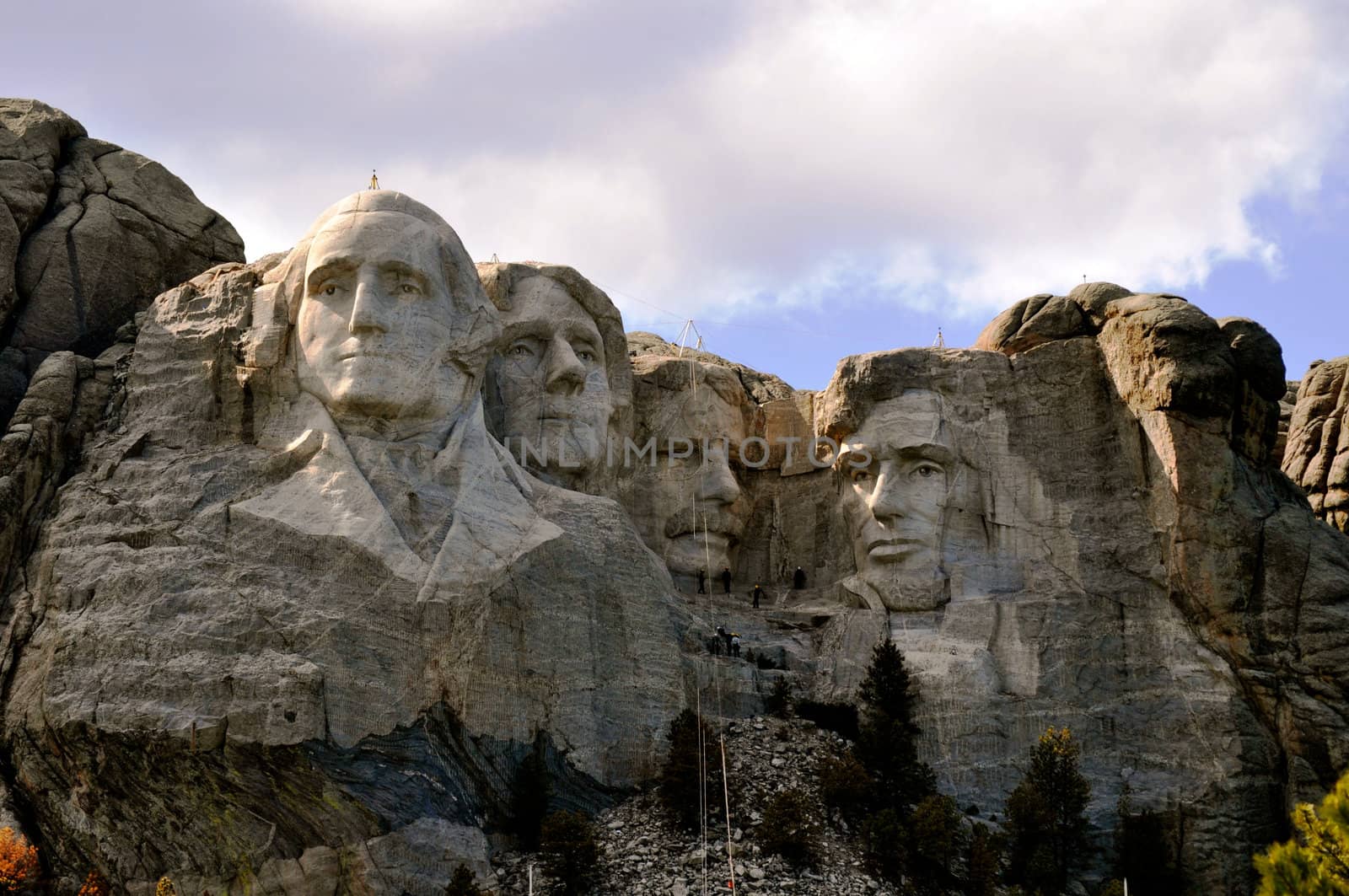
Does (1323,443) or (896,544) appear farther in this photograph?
(1323,443)

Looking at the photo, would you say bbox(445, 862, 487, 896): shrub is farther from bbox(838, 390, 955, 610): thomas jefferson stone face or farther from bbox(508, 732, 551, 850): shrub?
bbox(838, 390, 955, 610): thomas jefferson stone face

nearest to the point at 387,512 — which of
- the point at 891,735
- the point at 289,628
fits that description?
the point at 289,628

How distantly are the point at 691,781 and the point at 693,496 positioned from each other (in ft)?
26.0

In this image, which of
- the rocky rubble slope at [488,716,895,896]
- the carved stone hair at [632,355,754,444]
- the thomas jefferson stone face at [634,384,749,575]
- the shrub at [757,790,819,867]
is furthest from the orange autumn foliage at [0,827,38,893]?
the carved stone hair at [632,355,754,444]

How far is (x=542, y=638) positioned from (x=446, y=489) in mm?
2588

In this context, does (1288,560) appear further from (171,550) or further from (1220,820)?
(171,550)

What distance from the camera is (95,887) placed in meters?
29.3

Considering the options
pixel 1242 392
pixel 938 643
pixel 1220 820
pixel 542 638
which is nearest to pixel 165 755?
pixel 542 638

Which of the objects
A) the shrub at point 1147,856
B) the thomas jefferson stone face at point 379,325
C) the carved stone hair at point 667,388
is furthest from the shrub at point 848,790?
the carved stone hair at point 667,388

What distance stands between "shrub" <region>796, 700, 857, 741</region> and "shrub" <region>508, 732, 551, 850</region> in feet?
15.4

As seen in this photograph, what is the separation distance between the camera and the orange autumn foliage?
95.0ft

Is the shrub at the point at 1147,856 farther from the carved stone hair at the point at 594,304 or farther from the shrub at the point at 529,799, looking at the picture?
the carved stone hair at the point at 594,304

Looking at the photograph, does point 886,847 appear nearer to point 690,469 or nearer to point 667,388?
point 690,469

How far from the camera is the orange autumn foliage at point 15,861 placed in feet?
95.0
